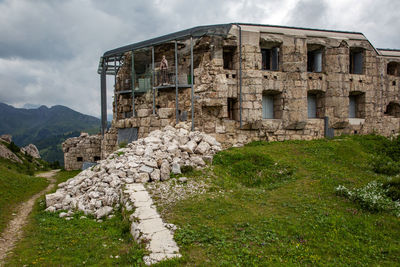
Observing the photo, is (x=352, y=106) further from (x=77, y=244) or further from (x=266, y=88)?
(x=77, y=244)

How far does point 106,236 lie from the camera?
6609mm

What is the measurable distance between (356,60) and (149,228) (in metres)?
18.7

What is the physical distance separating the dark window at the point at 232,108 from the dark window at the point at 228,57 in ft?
6.38

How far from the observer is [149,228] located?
19.6ft

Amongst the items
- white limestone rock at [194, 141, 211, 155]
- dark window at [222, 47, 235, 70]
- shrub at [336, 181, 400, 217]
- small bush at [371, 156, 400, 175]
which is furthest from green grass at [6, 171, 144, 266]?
dark window at [222, 47, 235, 70]

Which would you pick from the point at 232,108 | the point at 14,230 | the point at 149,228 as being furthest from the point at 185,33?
the point at 14,230

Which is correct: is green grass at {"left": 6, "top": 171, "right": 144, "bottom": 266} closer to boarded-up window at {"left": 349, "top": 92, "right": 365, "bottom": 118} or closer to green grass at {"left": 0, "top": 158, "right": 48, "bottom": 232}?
green grass at {"left": 0, "top": 158, "right": 48, "bottom": 232}

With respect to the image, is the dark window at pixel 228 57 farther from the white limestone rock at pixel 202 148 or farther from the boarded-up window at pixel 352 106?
the boarded-up window at pixel 352 106

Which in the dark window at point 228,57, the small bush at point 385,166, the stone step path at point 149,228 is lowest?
the stone step path at point 149,228

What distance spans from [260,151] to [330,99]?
7383 mm

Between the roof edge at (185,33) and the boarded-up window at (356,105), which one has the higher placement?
the roof edge at (185,33)

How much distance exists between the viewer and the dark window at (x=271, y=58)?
51.5ft

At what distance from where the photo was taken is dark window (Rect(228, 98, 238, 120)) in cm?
1457

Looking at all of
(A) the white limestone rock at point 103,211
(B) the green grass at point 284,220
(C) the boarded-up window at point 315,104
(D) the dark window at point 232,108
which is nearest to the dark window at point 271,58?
(C) the boarded-up window at point 315,104
